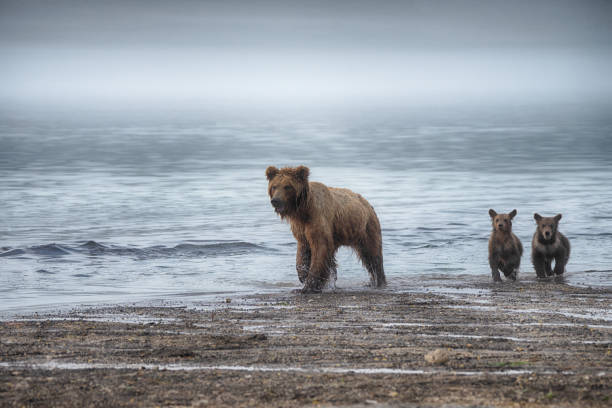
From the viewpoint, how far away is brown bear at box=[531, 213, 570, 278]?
556 inches

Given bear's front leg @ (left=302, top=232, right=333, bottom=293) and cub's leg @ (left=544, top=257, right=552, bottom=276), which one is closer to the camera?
bear's front leg @ (left=302, top=232, right=333, bottom=293)

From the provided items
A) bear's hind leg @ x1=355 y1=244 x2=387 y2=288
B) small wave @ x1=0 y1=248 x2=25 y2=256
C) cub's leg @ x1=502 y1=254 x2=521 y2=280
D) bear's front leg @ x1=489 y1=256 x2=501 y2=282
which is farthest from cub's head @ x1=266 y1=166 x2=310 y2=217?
small wave @ x1=0 y1=248 x2=25 y2=256

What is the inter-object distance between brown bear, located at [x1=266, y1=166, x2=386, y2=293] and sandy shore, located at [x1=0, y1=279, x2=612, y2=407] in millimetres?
1400

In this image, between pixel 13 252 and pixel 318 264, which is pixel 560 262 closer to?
pixel 318 264

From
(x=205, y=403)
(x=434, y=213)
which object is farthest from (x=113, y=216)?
(x=205, y=403)

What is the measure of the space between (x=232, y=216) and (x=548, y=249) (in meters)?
12.6

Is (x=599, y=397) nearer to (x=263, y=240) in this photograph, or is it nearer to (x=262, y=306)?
(x=262, y=306)

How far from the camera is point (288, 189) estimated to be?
479 inches

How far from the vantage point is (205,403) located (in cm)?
602

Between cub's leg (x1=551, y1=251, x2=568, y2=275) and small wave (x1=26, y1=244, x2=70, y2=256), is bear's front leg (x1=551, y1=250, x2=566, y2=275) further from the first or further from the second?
small wave (x1=26, y1=244, x2=70, y2=256)

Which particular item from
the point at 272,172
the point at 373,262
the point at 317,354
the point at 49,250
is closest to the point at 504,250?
the point at 373,262

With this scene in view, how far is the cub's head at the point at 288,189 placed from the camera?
39.8ft

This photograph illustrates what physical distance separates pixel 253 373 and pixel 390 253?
11295mm

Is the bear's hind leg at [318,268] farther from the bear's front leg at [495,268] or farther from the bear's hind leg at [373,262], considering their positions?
the bear's front leg at [495,268]
